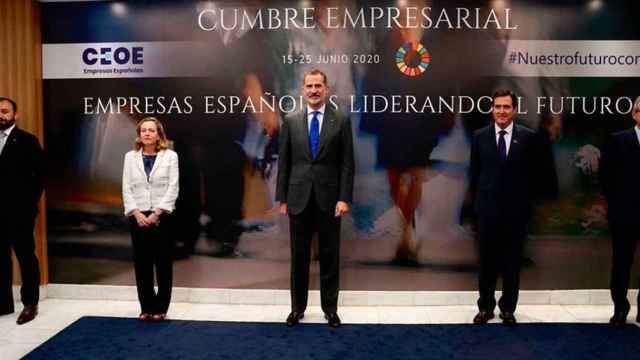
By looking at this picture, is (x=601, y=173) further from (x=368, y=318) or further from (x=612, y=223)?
(x=368, y=318)

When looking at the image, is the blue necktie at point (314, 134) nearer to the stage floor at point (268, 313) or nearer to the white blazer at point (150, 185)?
the white blazer at point (150, 185)

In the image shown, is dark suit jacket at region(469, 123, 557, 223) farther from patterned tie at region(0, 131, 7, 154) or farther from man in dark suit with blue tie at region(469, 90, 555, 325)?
patterned tie at region(0, 131, 7, 154)

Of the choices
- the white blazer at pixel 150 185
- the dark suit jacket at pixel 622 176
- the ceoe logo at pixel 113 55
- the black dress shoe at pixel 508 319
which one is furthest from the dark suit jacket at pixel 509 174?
the ceoe logo at pixel 113 55

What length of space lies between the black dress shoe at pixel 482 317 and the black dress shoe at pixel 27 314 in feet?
10.8

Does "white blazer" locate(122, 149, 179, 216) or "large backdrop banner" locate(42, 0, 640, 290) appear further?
"large backdrop banner" locate(42, 0, 640, 290)

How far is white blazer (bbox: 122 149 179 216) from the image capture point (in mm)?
4695

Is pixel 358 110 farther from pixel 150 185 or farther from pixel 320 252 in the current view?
pixel 150 185

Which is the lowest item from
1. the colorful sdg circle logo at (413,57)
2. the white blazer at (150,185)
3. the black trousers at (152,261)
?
the black trousers at (152,261)

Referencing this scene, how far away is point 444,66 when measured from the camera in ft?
16.8

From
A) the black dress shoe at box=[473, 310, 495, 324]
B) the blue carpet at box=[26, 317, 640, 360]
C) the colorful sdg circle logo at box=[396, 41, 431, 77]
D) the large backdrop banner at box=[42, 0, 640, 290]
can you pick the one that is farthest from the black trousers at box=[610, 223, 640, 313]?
the colorful sdg circle logo at box=[396, 41, 431, 77]

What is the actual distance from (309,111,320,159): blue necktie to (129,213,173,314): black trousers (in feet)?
3.90

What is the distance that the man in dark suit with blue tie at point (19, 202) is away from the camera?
15.6ft

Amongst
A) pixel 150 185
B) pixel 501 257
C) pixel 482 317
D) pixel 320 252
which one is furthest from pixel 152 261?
pixel 501 257

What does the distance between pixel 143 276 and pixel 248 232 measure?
0.91 meters
